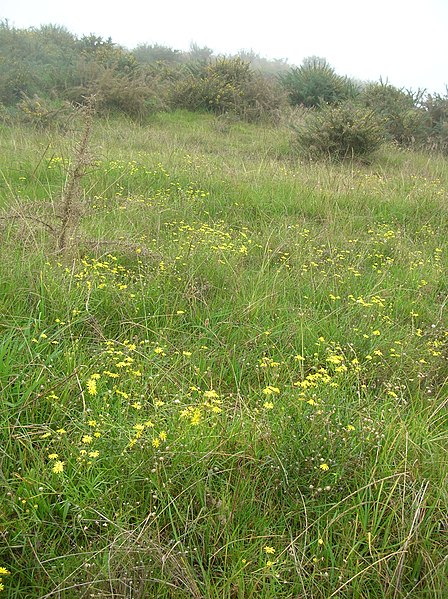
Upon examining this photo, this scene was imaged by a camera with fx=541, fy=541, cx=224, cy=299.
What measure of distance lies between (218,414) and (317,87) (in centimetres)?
1302

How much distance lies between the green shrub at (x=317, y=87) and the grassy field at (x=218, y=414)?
9.79m

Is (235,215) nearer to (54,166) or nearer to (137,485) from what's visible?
(54,166)

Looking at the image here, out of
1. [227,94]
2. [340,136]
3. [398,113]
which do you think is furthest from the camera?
[227,94]

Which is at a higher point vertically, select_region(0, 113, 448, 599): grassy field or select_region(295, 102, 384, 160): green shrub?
select_region(295, 102, 384, 160): green shrub

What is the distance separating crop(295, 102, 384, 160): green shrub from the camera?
9133mm

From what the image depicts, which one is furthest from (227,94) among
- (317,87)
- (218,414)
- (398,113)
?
(218,414)

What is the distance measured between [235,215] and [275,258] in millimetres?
1218

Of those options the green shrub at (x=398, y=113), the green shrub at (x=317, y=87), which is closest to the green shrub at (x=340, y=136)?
the green shrub at (x=398, y=113)

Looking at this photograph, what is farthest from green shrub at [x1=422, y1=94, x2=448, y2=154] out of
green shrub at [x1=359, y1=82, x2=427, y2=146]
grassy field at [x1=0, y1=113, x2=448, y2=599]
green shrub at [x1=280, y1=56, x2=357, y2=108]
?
grassy field at [x1=0, y1=113, x2=448, y2=599]

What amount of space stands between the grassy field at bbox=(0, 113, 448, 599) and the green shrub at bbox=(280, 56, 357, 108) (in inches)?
385

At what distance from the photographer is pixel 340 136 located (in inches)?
362

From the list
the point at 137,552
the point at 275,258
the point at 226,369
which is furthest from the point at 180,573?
the point at 275,258

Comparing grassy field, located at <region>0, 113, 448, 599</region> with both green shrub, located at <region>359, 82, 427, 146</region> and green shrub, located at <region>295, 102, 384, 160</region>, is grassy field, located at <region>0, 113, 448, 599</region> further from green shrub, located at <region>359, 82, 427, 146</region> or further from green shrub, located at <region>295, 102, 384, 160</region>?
green shrub, located at <region>359, 82, 427, 146</region>

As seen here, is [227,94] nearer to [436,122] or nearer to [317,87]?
[317,87]
